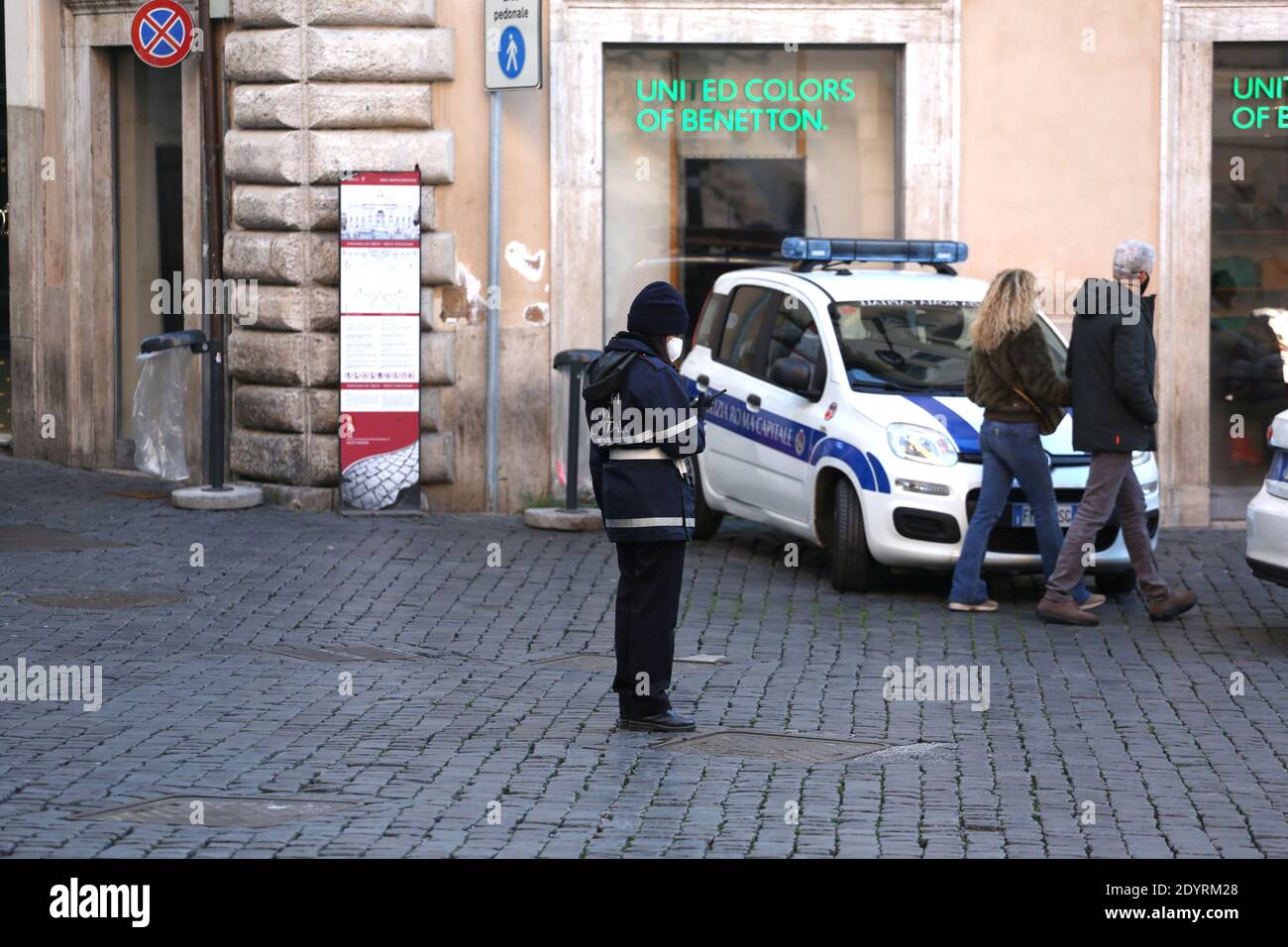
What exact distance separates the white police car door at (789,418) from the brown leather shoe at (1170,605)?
2.06 metres

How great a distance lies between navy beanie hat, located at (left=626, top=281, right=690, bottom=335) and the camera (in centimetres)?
855

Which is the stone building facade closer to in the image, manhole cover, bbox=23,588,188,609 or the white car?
manhole cover, bbox=23,588,188,609

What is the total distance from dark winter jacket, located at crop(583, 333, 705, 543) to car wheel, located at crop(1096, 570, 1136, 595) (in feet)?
14.8

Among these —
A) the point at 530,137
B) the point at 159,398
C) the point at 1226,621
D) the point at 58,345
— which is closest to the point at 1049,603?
the point at 1226,621

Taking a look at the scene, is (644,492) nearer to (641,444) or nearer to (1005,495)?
(641,444)

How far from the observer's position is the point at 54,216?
1767 centimetres

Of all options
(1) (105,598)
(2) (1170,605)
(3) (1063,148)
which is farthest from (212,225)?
(2) (1170,605)

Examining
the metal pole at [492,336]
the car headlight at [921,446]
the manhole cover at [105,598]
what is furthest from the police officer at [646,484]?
the metal pole at [492,336]

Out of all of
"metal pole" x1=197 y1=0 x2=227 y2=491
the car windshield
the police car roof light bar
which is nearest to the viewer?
the car windshield

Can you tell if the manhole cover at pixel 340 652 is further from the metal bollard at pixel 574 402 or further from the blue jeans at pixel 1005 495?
the metal bollard at pixel 574 402

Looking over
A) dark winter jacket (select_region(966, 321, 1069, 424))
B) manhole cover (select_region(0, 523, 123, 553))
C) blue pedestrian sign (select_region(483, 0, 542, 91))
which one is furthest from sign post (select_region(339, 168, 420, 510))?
dark winter jacket (select_region(966, 321, 1069, 424))

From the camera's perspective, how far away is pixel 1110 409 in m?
11.1

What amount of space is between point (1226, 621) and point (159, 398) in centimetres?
801

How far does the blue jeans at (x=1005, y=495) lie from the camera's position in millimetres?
11320
